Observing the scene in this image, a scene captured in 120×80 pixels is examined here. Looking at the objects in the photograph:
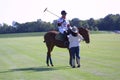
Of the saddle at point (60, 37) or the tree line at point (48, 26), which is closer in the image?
the saddle at point (60, 37)

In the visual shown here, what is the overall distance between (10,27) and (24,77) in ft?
485

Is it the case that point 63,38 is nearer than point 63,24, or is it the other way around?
point 63,24

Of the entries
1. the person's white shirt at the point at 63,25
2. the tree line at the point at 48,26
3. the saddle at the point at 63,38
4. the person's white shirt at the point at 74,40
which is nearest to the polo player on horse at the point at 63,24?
the person's white shirt at the point at 63,25

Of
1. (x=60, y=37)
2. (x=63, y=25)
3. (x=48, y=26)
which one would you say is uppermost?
(x=63, y=25)

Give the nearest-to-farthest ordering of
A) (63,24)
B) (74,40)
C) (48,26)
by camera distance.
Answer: (74,40)
(63,24)
(48,26)

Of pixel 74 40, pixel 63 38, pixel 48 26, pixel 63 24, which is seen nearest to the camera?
pixel 74 40

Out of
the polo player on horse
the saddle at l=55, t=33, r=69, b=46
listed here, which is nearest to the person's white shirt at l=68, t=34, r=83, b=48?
the polo player on horse

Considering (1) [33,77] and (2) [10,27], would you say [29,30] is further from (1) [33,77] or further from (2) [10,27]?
(1) [33,77]

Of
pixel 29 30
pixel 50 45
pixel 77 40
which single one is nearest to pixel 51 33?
pixel 50 45

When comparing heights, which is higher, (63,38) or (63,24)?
(63,24)

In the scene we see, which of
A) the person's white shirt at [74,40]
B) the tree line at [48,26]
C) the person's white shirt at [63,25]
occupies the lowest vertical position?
the tree line at [48,26]

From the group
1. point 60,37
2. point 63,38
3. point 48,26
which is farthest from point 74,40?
point 48,26

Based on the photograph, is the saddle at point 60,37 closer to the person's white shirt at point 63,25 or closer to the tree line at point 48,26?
the person's white shirt at point 63,25

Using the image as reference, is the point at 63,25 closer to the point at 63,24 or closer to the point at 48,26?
the point at 63,24
